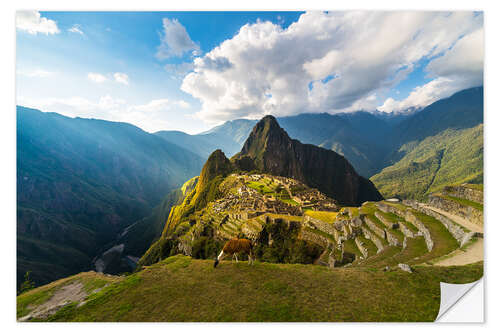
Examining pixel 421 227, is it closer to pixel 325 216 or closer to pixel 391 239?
pixel 391 239

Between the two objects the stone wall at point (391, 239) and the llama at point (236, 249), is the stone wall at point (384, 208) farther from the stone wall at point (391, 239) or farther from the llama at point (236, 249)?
the llama at point (236, 249)

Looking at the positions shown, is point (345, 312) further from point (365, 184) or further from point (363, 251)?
point (365, 184)

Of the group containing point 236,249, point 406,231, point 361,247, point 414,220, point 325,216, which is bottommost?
point 361,247

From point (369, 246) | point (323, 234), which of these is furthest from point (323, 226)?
point (369, 246)
